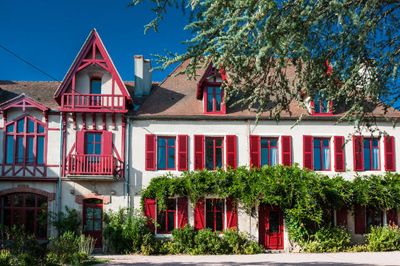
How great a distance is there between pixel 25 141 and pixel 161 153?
19.3ft

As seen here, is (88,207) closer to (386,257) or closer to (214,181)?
(214,181)

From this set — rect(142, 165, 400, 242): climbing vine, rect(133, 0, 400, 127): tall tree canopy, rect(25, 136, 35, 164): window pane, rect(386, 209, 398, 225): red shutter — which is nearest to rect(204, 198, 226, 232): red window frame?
rect(142, 165, 400, 242): climbing vine

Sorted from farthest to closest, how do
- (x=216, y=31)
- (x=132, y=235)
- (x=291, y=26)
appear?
(x=132, y=235) < (x=216, y=31) < (x=291, y=26)

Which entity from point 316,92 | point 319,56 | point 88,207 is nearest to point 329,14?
point 319,56

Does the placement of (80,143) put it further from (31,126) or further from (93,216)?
(93,216)

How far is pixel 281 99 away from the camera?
1029 centimetres

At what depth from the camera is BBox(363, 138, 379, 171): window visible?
24219 millimetres

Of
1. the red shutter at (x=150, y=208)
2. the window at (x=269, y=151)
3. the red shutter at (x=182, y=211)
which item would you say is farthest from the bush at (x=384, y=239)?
the red shutter at (x=150, y=208)

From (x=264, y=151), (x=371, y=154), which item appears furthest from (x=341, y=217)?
(x=264, y=151)

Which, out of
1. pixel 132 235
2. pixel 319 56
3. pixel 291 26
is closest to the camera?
pixel 291 26

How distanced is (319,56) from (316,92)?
2.44 feet

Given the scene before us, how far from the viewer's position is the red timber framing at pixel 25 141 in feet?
75.4

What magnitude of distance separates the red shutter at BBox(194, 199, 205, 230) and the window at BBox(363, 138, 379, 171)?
7.61 m

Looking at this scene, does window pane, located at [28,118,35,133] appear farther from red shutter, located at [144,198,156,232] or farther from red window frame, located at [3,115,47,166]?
red shutter, located at [144,198,156,232]
